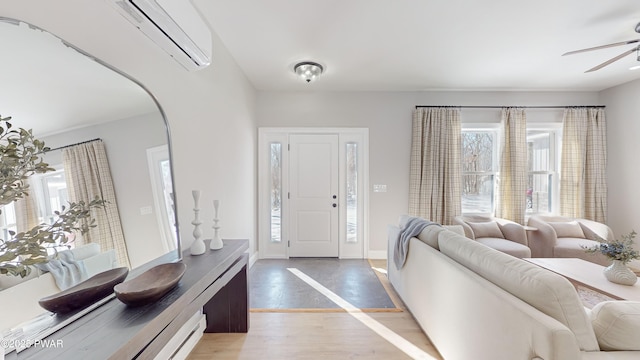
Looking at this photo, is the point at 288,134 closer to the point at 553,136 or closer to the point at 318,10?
the point at 318,10

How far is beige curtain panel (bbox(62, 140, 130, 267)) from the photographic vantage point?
35.6 inches

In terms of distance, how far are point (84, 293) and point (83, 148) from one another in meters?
0.57

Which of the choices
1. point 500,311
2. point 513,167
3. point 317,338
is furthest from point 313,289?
point 513,167

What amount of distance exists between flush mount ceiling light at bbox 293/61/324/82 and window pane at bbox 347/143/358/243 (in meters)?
1.21

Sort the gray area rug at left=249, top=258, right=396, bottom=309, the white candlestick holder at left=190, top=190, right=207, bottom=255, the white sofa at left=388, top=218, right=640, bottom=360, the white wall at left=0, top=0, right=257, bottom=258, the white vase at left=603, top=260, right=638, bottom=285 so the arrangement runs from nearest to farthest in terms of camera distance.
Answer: the white sofa at left=388, top=218, right=640, bottom=360 < the white wall at left=0, top=0, right=257, bottom=258 < the white candlestick holder at left=190, top=190, right=207, bottom=255 < the white vase at left=603, top=260, right=638, bottom=285 < the gray area rug at left=249, top=258, right=396, bottom=309

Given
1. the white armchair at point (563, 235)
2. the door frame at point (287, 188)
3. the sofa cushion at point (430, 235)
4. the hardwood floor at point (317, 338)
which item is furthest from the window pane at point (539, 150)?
the hardwood floor at point (317, 338)

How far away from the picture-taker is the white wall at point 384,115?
12.0 ft

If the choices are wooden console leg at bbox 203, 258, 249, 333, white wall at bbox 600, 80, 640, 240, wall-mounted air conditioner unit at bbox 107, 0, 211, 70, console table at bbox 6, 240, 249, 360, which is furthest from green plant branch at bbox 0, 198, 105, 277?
white wall at bbox 600, 80, 640, 240

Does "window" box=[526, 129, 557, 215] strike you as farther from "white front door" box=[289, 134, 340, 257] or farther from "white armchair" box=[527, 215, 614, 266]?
"white front door" box=[289, 134, 340, 257]

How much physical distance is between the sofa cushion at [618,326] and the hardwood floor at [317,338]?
979 mm

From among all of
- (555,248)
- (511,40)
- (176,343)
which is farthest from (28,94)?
(555,248)

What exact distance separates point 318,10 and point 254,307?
2.69 m

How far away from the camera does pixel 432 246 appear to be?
6.44ft

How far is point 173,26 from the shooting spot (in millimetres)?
1252
